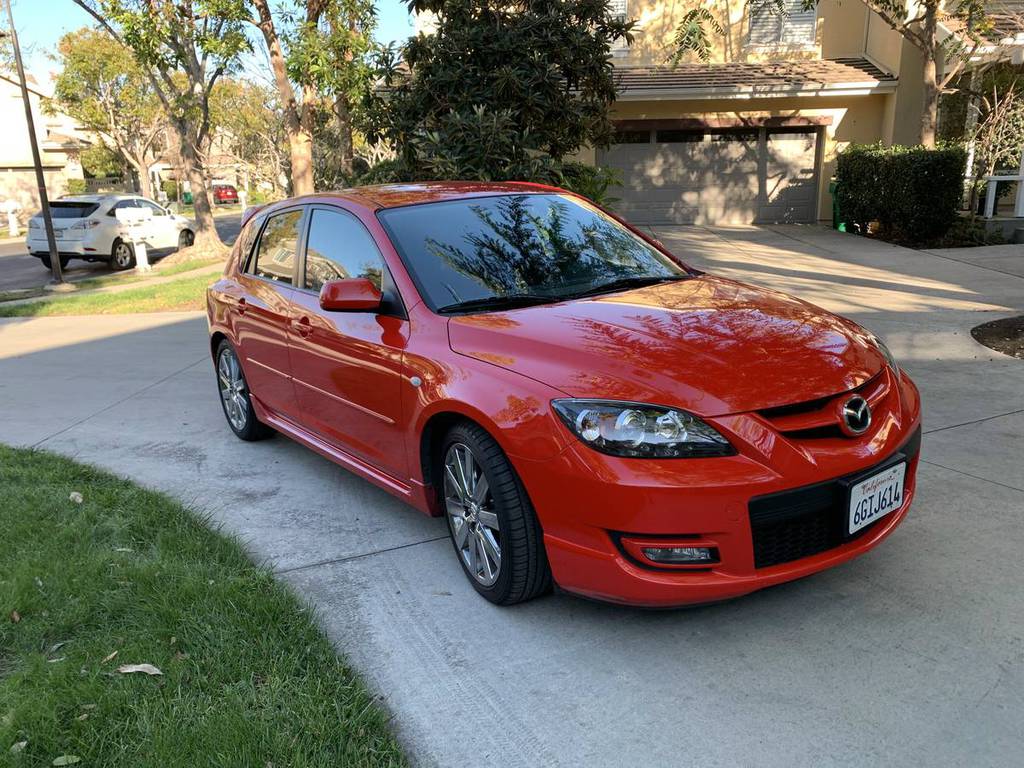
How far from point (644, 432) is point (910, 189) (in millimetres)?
13054

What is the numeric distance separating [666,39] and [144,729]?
19.0m

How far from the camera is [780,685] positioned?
273 centimetres

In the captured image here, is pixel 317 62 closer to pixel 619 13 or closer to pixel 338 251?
pixel 338 251

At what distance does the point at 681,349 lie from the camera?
9.98 feet

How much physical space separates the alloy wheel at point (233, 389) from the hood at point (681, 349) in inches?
105

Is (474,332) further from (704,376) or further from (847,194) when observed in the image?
A: (847,194)

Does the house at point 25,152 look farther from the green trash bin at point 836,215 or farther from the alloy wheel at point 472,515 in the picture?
the alloy wheel at point 472,515

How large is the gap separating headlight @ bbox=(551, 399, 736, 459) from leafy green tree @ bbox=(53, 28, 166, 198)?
34351mm

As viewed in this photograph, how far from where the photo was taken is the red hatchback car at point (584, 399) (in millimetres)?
2754

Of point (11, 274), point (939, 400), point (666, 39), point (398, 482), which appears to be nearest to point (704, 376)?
point (398, 482)

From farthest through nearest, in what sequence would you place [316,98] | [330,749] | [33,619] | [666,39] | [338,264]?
[666,39] → [316,98] → [338,264] → [33,619] → [330,749]

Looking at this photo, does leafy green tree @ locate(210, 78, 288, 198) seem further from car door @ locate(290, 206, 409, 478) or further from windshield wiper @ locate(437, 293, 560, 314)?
windshield wiper @ locate(437, 293, 560, 314)

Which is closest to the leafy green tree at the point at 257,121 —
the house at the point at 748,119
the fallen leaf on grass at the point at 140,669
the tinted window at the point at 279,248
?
the house at the point at 748,119

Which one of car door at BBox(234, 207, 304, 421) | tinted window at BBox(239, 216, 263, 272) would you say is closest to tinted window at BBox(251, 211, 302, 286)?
car door at BBox(234, 207, 304, 421)
